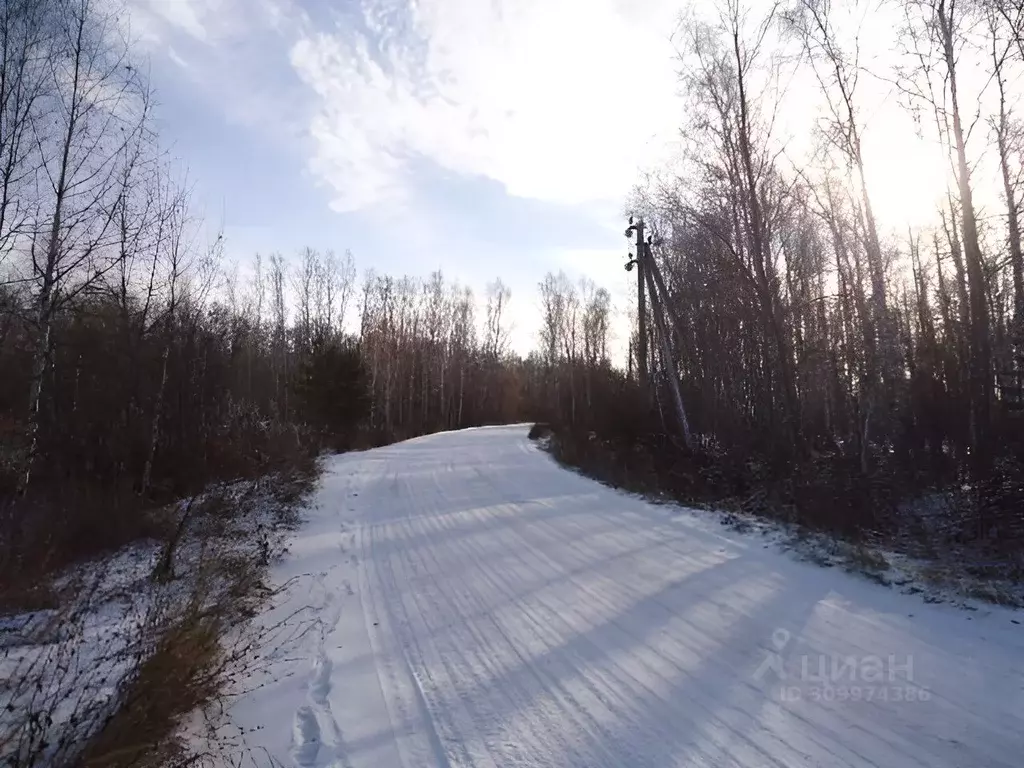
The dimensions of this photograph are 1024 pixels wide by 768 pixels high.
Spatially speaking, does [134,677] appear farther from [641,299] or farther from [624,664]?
[641,299]

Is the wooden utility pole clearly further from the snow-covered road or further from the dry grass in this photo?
the dry grass

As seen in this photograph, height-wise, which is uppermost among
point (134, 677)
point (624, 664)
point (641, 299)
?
point (641, 299)

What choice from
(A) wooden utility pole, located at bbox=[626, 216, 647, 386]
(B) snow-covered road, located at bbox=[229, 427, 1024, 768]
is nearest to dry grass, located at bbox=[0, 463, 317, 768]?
(B) snow-covered road, located at bbox=[229, 427, 1024, 768]

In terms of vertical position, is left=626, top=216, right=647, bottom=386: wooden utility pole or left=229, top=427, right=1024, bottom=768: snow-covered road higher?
left=626, top=216, right=647, bottom=386: wooden utility pole

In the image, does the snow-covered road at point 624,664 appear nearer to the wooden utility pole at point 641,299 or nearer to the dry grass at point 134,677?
the dry grass at point 134,677

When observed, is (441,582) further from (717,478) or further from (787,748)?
(717,478)

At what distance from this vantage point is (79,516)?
30.4 feet

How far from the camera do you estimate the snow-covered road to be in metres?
3.69

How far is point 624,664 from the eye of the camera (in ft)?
15.7

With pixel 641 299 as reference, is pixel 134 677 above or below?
below

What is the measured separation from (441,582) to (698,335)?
17695 mm

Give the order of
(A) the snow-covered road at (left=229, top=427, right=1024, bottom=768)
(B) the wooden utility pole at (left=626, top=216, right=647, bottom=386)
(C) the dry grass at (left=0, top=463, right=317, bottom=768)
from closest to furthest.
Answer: (C) the dry grass at (left=0, top=463, right=317, bottom=768)
(A) the snow-covered road at (left=229, top=427, right=1024, bottom=768)
(B) the wooden utility pole at (left=626, top=216, right=647, bottom=386)

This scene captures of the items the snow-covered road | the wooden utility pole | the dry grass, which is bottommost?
the snow-covered road

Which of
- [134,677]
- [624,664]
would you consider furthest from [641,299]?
[134,677]
